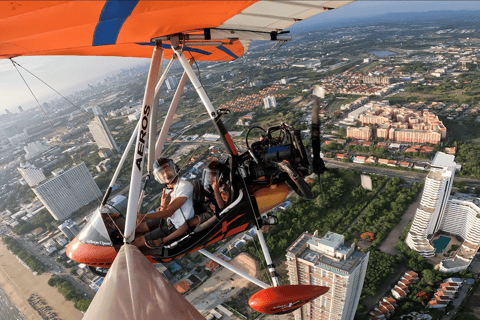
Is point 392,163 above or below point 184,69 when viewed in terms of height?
below

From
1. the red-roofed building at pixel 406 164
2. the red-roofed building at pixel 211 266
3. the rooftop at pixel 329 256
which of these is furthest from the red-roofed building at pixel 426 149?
the red-roofed building at pixel 211 266

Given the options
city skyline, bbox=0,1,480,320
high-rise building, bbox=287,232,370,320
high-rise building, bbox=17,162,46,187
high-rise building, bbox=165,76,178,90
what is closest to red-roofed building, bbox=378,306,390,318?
city skyline, bbox=0,1,480,320

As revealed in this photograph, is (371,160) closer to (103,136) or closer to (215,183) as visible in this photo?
(215,183)

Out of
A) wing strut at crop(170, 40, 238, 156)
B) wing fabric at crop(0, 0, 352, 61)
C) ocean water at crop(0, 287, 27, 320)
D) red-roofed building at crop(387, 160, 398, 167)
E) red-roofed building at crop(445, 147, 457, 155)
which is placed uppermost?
wing fabric at crop(0, 0, 352, 61)

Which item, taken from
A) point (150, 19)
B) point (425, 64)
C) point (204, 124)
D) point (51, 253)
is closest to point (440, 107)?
point (425, 64)

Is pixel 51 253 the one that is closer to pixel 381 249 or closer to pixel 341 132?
pixel 381 249

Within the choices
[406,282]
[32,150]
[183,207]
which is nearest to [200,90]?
[183,207]

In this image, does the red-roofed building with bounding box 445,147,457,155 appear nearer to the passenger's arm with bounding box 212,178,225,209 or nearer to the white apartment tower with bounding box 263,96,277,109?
the white apartment tower with bounding box 263,96,277,109
